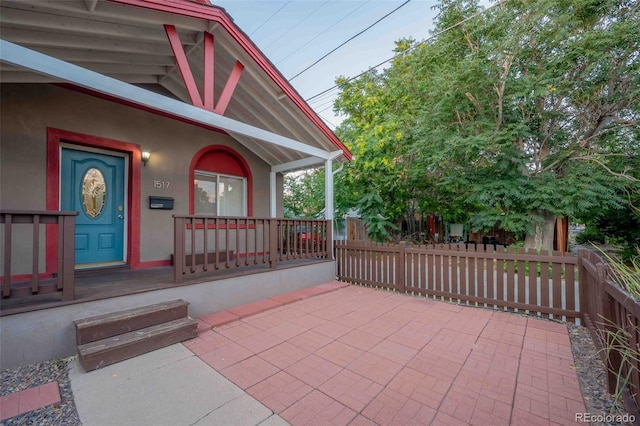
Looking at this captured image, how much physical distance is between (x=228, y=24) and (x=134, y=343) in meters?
3.88

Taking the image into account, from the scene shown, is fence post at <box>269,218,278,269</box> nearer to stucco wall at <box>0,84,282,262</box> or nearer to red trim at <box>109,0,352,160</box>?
stucco wall at <box>0,84,282,262</box>

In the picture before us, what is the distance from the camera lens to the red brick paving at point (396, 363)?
6.26 feet

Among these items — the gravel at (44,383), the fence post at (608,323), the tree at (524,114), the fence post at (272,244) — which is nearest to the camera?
the gravel at (44,383)

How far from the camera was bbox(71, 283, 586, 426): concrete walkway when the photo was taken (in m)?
1.87

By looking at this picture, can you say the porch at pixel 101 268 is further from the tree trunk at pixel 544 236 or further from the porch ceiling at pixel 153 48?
the tree trunk at pixel 544 236

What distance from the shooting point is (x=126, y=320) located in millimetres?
2715

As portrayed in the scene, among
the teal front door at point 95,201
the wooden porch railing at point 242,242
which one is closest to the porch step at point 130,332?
the wooden porch railing at point 242,242

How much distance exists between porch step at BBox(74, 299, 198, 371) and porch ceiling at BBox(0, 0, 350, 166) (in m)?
2.38

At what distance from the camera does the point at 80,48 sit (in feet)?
11.5

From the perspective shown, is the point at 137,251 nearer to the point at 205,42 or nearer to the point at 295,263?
the point at 295,263

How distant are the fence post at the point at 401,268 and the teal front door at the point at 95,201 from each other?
4881 millimetres

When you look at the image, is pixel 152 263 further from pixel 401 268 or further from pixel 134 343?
pixel 401 268

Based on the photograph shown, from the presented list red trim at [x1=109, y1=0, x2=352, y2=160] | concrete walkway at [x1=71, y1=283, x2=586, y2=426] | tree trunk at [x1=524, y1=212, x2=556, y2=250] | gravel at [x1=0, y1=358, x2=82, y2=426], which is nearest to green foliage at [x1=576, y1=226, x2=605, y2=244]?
tree trunk at [x1=524, y1=212, x2=556, y2=250]

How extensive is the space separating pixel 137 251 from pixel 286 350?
3.52 m
